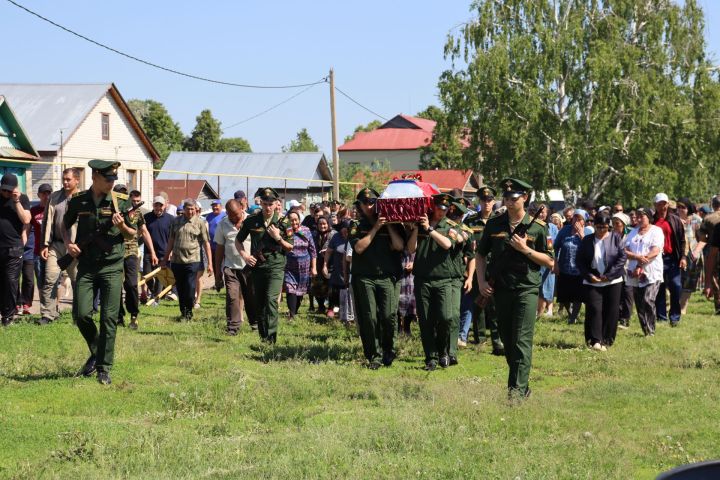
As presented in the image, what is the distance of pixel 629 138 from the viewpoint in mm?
50500

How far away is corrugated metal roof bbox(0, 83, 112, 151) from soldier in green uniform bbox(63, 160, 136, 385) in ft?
130

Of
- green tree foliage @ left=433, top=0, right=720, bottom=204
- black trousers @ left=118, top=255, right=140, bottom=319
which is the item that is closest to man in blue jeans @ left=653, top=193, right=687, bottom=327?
black trousers @ left=118, top=255, right=140, bottom=319

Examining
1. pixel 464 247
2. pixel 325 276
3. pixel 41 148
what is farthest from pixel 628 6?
pixel 464 247

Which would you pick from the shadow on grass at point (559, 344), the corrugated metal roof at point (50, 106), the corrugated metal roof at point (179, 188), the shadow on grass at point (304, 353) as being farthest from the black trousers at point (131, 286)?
the corrugated metal roof at point (50, 106)

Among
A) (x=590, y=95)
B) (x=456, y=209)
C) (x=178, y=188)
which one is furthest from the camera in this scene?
(x=590, y=95)

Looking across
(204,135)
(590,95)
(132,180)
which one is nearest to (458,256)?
(132,180)

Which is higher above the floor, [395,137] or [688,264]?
[395,137]

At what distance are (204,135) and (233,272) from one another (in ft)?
264

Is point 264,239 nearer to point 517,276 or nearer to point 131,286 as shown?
point 131,286

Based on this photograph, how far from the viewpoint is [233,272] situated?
14.4 meters

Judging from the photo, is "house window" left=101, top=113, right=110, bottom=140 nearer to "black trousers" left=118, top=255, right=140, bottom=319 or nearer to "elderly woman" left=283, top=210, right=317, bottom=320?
"elderly woman" left=283, top=210, right=317, bottom=320

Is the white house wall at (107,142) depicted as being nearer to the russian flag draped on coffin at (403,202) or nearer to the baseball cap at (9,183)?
the baseball cap at (9,183)

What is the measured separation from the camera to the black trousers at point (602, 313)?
1359 cm

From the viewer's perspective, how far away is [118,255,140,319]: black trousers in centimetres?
1450
